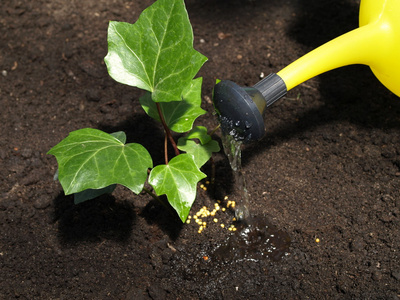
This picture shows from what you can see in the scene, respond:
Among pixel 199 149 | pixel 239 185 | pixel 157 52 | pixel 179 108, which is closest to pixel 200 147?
pixel 199 149

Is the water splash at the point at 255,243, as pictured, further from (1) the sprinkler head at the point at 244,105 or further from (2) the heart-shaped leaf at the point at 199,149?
(1) the sprinkler head at the point at 244,105

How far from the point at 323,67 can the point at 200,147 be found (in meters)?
0.46

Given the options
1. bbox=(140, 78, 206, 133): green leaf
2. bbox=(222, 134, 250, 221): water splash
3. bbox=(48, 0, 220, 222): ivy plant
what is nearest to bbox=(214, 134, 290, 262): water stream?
bbox=(222, 134, 250, 221): water splash


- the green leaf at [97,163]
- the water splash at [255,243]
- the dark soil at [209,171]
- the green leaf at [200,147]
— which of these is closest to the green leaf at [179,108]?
the green leaf at [200,147]

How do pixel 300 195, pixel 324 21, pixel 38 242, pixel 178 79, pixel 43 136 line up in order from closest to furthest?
pixel 178 79
pixel 38 242
pixel 300 195
pixel 43 136
pixel 324 21

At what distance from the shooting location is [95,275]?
151 centimetres

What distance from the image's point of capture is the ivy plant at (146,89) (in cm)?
125

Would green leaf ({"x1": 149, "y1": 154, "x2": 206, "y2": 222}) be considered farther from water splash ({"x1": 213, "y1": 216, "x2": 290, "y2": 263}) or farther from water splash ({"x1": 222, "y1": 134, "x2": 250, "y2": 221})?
water splash ({"x1": 213, "y1": 216, "x2": 290, "y2": 263})

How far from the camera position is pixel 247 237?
164cm

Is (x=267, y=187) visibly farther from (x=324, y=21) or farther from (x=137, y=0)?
(x=137, y=0)

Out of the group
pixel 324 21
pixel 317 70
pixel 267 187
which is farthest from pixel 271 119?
pixel 324 21

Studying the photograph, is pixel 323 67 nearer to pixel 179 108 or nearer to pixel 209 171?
pixel 179 108

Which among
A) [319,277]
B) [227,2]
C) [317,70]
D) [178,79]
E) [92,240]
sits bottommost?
[319,277]

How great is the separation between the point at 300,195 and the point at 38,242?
3.01 feet
